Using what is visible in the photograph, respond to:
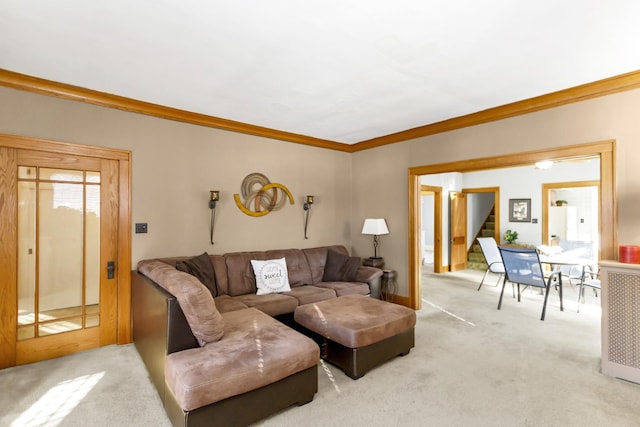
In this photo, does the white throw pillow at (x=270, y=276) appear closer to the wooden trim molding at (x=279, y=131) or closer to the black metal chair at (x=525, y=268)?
the wooden trim molding at (x=279, y=131)

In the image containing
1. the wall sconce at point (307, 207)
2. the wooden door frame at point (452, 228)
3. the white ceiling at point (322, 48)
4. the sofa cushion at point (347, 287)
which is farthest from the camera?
the wooden door frame at point (452, 228)

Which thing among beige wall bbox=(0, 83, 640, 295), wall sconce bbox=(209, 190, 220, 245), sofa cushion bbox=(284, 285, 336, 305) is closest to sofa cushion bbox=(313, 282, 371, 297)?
sofa cushion bbox=(284, 285, 336, 305)

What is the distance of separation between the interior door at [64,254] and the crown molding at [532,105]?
12.5ft

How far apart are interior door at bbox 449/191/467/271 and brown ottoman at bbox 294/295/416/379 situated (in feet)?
16.8

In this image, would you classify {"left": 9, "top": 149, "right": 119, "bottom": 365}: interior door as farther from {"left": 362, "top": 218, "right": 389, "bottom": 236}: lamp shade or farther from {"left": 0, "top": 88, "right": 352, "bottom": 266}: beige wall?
{"left": 362, "top": 218, "right": 389, "bottom": 236}: lamp shade

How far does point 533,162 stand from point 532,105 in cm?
61

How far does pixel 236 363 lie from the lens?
197 cm

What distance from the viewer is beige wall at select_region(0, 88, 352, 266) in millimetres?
3070

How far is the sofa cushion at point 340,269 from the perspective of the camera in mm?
4469

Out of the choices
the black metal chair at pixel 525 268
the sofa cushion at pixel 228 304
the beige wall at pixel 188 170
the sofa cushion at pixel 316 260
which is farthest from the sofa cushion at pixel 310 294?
the black metal chair at pixel 525 268

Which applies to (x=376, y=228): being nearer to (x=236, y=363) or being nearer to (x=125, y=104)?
(x=236, y=363)

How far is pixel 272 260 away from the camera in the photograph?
4082 millimetres

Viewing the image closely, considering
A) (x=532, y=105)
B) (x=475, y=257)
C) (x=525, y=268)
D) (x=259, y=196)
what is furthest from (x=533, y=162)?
(x=475, y=257)

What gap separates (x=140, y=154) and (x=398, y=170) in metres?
3.46
